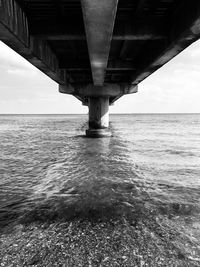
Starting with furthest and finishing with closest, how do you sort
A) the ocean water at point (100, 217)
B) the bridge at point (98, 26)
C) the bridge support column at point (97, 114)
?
the bridge support column at point (97, 114) < the bridge at point (98, 26) < the ocean water at point (100, 217)

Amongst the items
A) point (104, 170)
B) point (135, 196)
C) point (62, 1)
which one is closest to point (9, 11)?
point (62, 1)

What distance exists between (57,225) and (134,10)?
5266 mm

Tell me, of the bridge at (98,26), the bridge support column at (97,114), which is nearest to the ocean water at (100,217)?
the bridge at (98,26)

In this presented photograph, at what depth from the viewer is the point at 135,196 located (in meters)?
5.47

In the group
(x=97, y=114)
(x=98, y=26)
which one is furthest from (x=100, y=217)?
(x=97, y=114)

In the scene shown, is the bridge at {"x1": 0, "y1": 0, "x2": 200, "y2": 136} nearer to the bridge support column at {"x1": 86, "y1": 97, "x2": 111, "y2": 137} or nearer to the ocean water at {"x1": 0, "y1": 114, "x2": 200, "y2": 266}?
the ocean water at {"x1": 0, "y1": 114, "x2": 200, "y2": 266}

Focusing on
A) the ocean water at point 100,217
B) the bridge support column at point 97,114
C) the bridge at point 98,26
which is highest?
the bridge at point 98,26

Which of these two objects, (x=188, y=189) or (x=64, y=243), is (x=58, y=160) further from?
(x=64, y=243)

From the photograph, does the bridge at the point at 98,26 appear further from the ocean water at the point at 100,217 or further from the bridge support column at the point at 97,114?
the bridge support column at the point at 97,114

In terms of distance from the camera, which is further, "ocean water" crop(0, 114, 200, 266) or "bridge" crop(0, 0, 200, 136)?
"bridge" crop(0, 0, 200, 136)

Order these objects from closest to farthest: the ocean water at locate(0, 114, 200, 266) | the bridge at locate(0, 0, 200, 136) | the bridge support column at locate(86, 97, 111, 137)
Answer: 1. the ocean water at locate(0, 114, 200, 266)
2. the bridge at locate(0, 0, 200, 136)
3. the bridge support column at locate(86, 97, 111, 137)

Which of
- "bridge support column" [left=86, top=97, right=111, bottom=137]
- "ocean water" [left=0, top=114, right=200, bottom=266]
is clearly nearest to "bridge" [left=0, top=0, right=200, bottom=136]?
"ocean water" [left=0, top=114, right=200, bottom=266]

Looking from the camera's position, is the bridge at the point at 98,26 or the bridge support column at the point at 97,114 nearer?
the bridge at the point at 98,26

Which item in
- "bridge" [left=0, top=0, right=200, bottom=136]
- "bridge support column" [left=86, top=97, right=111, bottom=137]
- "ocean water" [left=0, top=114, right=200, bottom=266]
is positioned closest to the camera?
"ocean water" [left=0, top=114, right=200, bottom=266]
